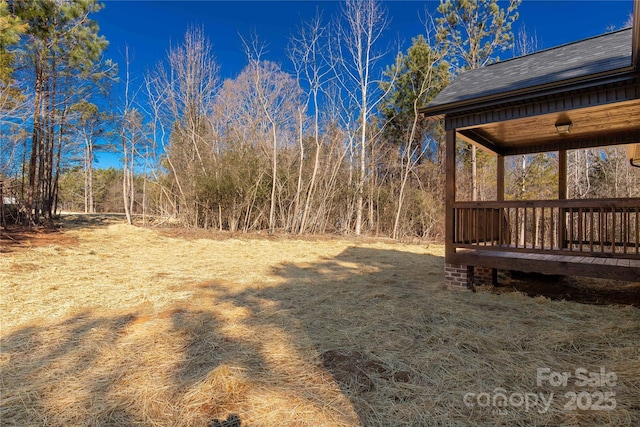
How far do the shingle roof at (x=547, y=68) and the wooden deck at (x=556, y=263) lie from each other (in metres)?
2.02

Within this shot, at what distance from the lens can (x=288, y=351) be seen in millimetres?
2699

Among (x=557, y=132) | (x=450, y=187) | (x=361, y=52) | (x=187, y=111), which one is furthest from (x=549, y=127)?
(x=187, y=111)

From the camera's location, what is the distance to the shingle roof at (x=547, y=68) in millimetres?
3914

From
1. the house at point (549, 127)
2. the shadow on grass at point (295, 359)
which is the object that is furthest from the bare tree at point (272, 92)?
the shadow on grass at point (295, 359)

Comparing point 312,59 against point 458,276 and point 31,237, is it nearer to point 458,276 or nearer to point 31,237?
point 31,237

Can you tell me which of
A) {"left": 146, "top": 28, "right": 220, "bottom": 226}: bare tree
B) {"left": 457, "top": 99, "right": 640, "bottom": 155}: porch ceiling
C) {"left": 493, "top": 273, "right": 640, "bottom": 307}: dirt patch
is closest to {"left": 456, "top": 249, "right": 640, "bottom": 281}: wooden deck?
{"left": 493, "top": 273, "right": 640, "bottom": 307}: dirt patch

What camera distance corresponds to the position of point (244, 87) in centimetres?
1382

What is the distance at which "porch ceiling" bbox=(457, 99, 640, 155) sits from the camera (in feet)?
14.6

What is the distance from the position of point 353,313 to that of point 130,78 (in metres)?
13.4

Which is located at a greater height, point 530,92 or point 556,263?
point 530,92

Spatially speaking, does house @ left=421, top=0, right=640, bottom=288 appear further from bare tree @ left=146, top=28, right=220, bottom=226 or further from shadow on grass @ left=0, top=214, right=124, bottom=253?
bare tree @ left=146, top=28, right=220, bottom=226

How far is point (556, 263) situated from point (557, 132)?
253 cm

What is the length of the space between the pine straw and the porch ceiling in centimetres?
237

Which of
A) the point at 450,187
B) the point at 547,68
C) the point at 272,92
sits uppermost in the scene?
the point at 272,92
